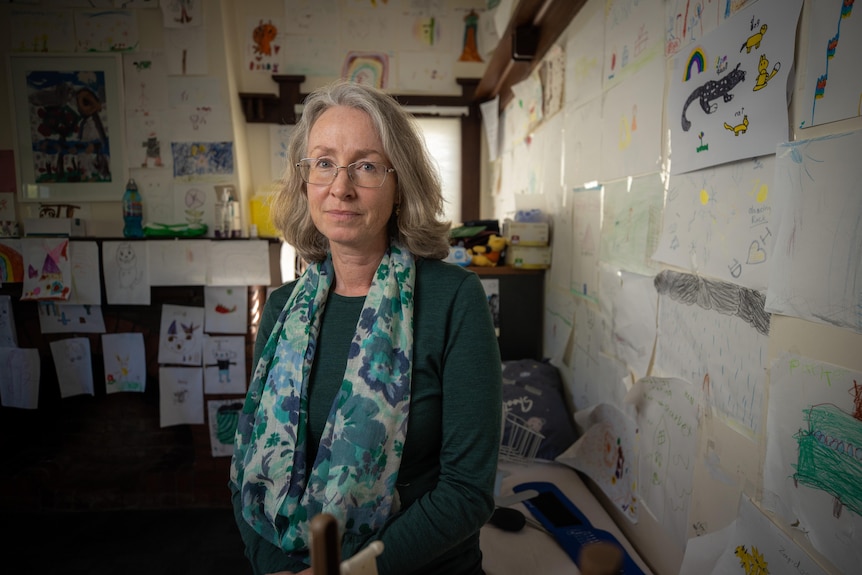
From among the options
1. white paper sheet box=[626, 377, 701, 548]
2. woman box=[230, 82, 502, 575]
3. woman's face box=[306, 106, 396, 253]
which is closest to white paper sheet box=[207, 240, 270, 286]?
woman box=[230, 82, 502, 575]

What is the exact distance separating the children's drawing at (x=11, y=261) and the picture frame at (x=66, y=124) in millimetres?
266

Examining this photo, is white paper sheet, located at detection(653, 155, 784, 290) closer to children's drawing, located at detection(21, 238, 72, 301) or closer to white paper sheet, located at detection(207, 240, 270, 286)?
white paper sheet, located at detection(207, 240, 270, 286)

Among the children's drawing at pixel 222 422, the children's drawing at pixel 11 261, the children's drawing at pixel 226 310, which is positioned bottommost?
the children's drawing at pixel 222 422

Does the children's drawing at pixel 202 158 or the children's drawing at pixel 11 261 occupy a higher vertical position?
the children's drawing at pixel 202 158

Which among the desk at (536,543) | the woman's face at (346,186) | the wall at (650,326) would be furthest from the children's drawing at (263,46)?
the desk at (536,543)

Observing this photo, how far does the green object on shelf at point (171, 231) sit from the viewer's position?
241cm

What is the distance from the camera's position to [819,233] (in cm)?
63

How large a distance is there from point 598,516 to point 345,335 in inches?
34.3

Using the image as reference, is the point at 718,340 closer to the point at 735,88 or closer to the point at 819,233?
the point at 819,233

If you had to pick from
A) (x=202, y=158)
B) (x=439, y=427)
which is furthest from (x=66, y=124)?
(x=439, y=427)

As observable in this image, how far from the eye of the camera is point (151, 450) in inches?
99.0

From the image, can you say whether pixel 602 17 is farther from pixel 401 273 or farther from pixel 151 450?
pixel 151 450

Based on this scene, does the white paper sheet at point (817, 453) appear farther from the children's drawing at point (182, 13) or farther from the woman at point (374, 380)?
the children's drawing at point (182, 13)

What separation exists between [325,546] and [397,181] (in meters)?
0.79
